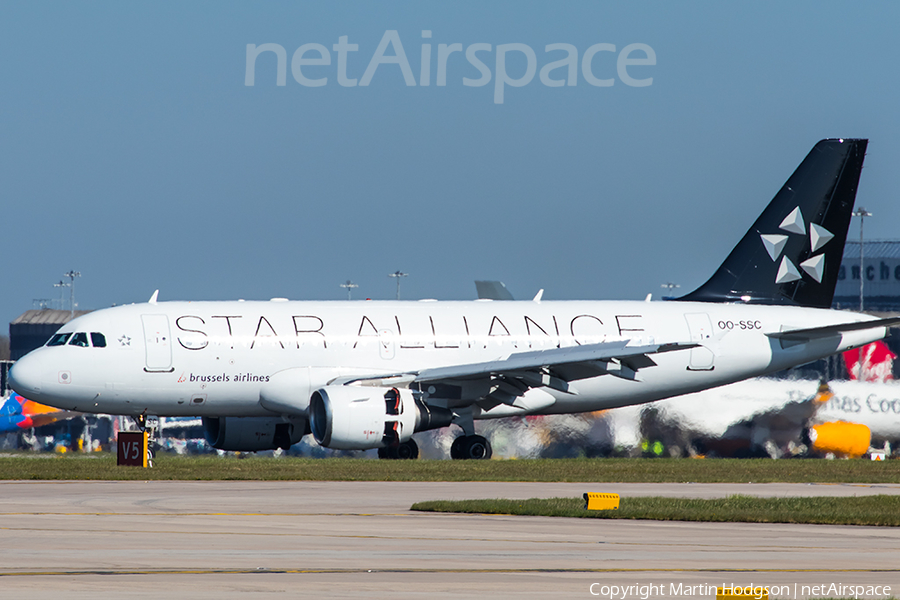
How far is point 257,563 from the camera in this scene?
1267 cm

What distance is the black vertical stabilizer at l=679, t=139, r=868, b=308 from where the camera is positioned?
39250 millimetres

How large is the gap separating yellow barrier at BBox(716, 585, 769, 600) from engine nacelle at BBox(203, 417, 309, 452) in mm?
25800

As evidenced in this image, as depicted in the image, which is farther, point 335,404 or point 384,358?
point 384,358

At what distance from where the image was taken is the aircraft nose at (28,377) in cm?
3316

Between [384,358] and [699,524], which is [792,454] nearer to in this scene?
[384,358]

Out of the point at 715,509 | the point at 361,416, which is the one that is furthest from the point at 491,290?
the point at 715,509

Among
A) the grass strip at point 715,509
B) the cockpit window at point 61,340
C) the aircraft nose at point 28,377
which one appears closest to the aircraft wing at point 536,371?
the cockpit window at point 61,340

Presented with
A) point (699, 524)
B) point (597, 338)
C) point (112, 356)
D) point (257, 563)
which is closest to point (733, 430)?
point (597, 338)

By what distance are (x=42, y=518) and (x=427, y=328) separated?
18959 millimetres

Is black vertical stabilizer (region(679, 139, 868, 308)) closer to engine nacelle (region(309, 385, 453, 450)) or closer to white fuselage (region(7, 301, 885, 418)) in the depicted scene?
white fuselage (region(7, 301, 885, 418))

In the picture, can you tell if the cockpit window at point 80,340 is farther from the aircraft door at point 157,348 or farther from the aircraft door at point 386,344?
the aircraft door at point 386,344

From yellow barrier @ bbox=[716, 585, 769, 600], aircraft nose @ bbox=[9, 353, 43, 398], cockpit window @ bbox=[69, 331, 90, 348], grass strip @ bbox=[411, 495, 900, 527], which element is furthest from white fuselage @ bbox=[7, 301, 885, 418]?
yellow barrier @ bbox=[716, 585, 769, 600]

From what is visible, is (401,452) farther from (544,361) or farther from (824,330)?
(824,330)

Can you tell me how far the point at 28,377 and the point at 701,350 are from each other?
17.3 meters
